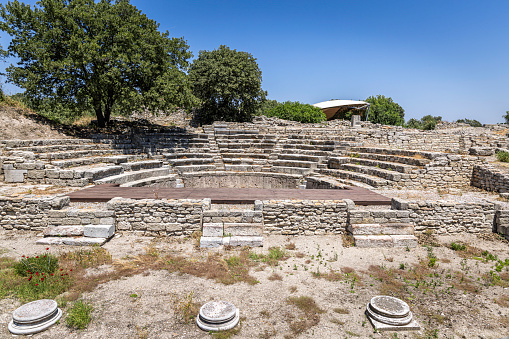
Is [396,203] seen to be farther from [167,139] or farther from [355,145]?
[167,139]

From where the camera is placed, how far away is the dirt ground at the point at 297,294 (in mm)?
4762

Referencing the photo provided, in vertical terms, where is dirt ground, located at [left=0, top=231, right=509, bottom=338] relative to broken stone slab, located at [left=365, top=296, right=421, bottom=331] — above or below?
below

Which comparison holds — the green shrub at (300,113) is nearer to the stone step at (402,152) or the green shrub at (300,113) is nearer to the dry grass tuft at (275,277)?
the stone step at (402,152)

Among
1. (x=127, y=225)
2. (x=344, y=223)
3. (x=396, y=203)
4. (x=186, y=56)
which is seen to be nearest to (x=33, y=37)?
(x=186, y=56)

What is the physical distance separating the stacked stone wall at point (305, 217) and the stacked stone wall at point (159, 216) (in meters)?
2.03

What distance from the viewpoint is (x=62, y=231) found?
322 inches

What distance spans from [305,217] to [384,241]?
233cm

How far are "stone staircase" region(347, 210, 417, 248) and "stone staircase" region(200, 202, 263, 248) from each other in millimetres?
2858

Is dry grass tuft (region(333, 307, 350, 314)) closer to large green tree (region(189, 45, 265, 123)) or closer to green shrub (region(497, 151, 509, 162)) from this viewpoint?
green shrub (region(497, 151, 509, 162))

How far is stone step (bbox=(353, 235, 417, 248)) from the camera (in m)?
8.21

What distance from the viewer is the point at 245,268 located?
271 inches

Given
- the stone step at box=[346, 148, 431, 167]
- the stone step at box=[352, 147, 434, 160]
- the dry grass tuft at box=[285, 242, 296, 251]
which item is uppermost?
the stone step at box=[352, 147, 434, 160]

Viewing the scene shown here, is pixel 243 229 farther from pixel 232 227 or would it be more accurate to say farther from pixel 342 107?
pixel 342 107

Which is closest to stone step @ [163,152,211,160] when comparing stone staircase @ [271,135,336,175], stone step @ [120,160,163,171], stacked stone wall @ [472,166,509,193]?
stone step @ [120,160,163,171]
